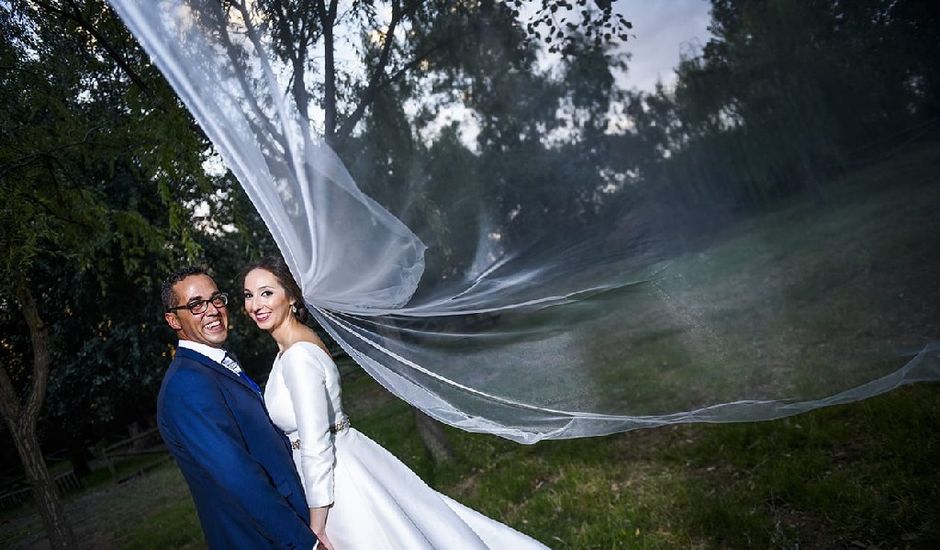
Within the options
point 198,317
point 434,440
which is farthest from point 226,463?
Answer: point 434,440

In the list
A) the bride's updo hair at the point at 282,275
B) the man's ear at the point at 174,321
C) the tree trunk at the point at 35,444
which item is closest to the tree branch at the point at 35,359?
the tree trunk at the point at 35,444

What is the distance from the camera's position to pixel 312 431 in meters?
2.07

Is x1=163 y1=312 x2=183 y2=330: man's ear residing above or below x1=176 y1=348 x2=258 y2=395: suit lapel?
above

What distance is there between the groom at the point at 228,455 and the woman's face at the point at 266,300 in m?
0.23

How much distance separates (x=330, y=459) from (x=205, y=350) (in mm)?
630

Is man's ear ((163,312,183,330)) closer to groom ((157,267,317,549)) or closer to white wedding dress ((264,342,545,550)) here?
groom ((157,267,317,549))

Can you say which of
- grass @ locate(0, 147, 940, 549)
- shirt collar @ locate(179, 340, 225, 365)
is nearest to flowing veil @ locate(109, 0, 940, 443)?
grass @ locate(0, 147, 940, 549)

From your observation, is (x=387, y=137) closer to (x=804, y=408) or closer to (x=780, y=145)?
(x=780, y=145)

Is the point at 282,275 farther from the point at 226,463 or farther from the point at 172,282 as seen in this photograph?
the point at 226,463

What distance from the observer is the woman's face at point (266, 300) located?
2.34m

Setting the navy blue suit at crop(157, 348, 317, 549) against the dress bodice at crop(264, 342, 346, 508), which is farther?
the dress bodice at crop(264, 342, 346, 508)

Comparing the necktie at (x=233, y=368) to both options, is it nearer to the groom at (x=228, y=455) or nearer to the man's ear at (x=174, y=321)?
the groom at (x=228, y=455)

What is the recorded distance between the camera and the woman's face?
234 centimetres

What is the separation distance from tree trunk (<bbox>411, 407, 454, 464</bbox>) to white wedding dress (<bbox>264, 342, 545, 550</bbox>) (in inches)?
132
